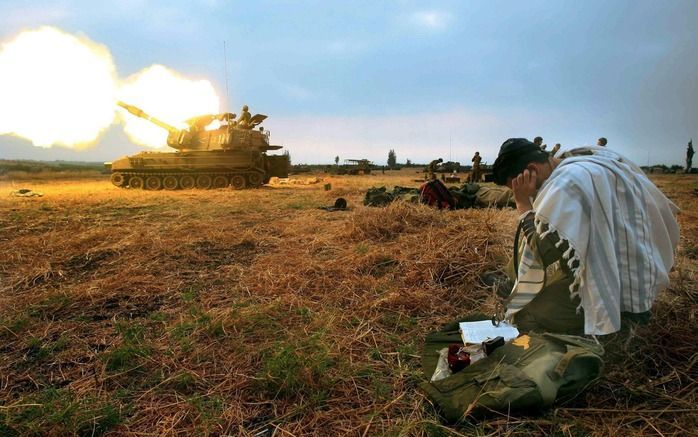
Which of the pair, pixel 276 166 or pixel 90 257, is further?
pixel 276 166

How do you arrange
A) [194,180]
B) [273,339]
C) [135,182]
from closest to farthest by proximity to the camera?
[273,339]
[194,180]
[135,182]

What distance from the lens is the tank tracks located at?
18.9 meters

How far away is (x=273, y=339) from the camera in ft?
9.77

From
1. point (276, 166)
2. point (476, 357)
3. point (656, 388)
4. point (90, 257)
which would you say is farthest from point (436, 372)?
point (276, 166)

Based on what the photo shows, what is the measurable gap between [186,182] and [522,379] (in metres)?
19.3

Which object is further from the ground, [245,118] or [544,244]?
[245,118]

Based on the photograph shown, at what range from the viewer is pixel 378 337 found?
9.87ft

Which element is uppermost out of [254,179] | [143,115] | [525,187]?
[143,115]

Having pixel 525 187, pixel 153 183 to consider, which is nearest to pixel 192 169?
pixel 153 183

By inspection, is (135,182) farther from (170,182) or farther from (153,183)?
(170,182)

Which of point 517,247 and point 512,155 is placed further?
point 517,247

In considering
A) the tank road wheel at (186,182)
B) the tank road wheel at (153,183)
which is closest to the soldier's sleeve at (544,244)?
the tank road wheel at (186,182)

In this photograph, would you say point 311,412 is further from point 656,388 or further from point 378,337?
point 656,388

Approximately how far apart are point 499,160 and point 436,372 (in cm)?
140
